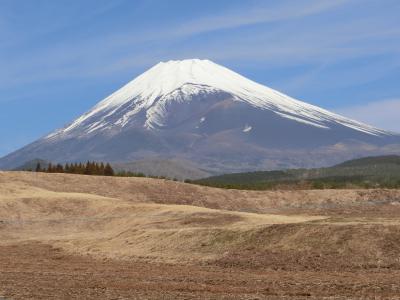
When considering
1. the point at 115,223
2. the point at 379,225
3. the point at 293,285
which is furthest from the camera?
the point at 115,223

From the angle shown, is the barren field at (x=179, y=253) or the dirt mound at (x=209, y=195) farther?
the dirt mound at (x=209, y=195)

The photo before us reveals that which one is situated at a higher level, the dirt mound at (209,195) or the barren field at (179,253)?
the dirt mound at (209,195)

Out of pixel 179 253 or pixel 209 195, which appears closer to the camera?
pixel 179 253

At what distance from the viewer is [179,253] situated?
38844 millimetres

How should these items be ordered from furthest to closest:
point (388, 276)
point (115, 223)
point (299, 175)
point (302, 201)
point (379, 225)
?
point (299, 175) < point (302, 201) < point (115, 223) < point (379, 225) < point (388, 276)

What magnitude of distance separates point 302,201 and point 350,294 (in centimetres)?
5381

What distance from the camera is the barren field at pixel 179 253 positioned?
26.9 m

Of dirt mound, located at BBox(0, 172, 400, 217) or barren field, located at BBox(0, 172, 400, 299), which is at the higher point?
dirt mound, located at BBox(0, 172, 400, 217)

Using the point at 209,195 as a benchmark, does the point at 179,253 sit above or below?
below

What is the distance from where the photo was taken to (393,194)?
266 feet

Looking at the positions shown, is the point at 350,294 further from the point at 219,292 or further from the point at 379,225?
the point at 379,225

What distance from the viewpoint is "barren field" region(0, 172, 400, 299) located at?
1060 inches

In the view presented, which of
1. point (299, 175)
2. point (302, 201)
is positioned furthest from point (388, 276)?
point (299, 175)

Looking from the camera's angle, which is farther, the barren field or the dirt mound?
the dirt mound
